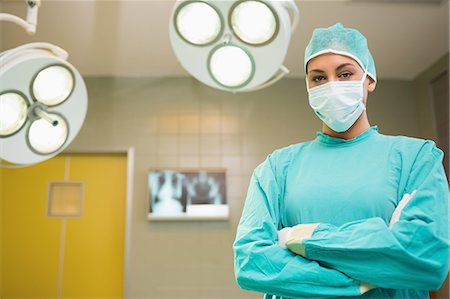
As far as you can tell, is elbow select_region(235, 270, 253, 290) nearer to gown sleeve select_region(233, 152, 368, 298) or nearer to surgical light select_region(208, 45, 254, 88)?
gown sleeve select_region(233, 152, 368, 298)

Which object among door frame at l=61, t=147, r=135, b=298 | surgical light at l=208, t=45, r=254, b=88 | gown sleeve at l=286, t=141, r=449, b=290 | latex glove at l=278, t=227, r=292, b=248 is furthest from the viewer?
door frame at l=61, t=147, r=135, b=298

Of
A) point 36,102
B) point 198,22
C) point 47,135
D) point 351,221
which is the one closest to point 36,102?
point 36,102

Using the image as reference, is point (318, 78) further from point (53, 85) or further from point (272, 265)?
point (53, 85)

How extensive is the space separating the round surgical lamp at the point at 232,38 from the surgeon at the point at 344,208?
0.27 meters

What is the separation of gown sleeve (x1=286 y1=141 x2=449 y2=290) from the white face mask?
0.23 meters

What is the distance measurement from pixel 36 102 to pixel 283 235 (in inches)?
38.1

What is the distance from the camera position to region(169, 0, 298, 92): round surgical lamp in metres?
1.29

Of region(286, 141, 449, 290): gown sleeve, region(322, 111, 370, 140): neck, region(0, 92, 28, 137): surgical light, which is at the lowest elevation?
region(286, 141, 449, 290): gown sleeve

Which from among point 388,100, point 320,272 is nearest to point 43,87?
point 320,272

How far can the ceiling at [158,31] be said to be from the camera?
266 centimetres

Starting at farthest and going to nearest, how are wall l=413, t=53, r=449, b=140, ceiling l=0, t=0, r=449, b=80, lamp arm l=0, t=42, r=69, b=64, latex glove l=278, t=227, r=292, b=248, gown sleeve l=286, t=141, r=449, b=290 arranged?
wall l=413, t=53, r=449, b=140 < ceiling l=0, t=0, r=449, b=80 < lamp arm l=0, t=42, r=69, b=64 < latex glove l=278, t=227, r=292, b=248 < gown sleeve l=286, t=141, r=449, b=290

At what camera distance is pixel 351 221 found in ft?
2.90

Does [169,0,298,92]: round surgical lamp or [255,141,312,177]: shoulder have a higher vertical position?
[169,0,298,92]: round surgical lamp

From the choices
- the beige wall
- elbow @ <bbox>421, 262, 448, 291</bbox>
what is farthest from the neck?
the beige wall
